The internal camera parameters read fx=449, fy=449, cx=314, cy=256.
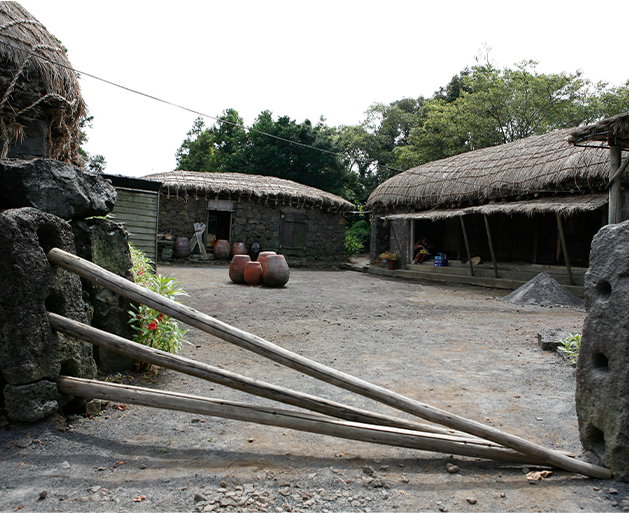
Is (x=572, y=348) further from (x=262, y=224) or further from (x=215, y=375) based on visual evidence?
(x=262, y=224)

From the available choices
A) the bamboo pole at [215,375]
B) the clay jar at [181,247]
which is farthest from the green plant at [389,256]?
the bamboo pole at [215,375]

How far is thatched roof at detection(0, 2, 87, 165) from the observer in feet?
13.9

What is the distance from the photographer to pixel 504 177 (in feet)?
41.7

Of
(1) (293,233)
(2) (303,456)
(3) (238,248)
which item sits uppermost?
(1) (293,233)

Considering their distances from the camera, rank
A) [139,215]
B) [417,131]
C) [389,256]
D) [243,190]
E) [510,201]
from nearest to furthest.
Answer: [139,215] < [510,201] < [389,256] < [243,190] < [417,131]

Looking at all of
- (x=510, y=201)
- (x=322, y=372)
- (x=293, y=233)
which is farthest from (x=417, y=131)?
(x=322, y=372)

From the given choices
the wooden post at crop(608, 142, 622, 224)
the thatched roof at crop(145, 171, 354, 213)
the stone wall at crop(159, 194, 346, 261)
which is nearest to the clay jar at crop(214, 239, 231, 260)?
the stone wall at crop(159, 194, 346, 261)

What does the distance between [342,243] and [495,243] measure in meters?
6.74

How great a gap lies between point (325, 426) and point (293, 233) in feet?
52.2

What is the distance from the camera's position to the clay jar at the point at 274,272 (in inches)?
399

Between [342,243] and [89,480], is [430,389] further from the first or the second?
[342,243]

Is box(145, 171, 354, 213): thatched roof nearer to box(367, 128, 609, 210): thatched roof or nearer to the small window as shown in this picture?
the small window

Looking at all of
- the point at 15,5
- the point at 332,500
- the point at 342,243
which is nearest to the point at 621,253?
the point at 332,500

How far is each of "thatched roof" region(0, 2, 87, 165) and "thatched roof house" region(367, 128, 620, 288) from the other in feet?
30.0
